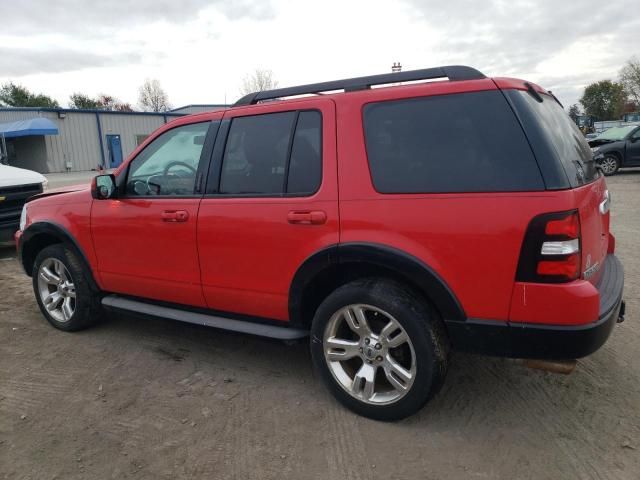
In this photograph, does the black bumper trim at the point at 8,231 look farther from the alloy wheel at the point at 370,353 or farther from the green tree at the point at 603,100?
the green tree at the point at 603,100

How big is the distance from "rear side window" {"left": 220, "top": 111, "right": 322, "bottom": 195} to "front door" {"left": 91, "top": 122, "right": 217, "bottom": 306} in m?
0.27

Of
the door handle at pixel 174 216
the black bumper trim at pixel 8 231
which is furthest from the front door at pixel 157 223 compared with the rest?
the black bumper trim at pixel 8 231

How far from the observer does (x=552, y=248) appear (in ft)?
7.58

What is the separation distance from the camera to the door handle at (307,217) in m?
2.88

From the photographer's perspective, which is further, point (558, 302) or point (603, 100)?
point (603, 100)

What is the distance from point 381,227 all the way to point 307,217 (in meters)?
0.46

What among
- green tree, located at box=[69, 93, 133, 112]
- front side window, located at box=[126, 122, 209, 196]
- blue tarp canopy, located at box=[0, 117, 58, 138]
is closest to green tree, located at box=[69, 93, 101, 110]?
green tree, located at box=[69, 93, 133, 112]

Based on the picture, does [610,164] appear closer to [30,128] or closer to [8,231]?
[8,231]

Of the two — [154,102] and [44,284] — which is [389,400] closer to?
[44,284]

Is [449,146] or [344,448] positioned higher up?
[449,146]

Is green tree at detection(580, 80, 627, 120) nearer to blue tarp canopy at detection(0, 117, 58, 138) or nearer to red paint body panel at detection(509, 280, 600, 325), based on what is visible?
blue tarp canopy at detection(0, 117, 58, 138)

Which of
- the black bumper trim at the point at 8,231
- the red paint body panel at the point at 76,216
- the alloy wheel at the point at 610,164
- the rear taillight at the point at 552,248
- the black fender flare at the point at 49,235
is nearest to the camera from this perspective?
the rear taillight at the point at 552,248

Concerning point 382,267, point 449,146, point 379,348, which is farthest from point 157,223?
point 449,146

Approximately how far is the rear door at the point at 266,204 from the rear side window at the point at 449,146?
1.00ft
